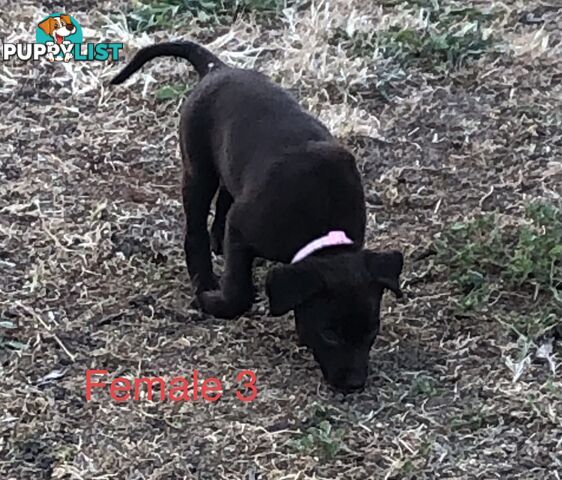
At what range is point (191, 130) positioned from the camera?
430 centimetres

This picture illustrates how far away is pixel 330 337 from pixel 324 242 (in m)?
0.29

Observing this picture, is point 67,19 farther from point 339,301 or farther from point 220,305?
point 339,301

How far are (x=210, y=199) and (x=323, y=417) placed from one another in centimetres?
99

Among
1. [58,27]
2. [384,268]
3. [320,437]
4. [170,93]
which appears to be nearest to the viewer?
[320,437]

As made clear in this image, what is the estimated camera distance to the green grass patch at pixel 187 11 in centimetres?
622

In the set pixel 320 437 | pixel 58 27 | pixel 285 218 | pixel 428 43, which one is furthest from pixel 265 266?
pixel 58 27

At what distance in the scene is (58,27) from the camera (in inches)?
246

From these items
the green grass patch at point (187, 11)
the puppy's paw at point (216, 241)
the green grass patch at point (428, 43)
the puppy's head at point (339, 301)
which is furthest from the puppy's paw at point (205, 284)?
the green grass patch at point (187, 11)

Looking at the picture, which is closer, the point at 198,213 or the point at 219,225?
the point at 198,213

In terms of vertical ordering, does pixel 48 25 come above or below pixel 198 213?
below

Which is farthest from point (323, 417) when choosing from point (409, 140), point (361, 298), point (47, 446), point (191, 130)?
point (409, 140)

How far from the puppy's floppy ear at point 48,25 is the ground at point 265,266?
10cm

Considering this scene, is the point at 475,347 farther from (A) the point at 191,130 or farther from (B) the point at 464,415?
(A) the point at 191,130

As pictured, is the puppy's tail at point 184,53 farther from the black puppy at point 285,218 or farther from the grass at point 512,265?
the grass at point 512,265
